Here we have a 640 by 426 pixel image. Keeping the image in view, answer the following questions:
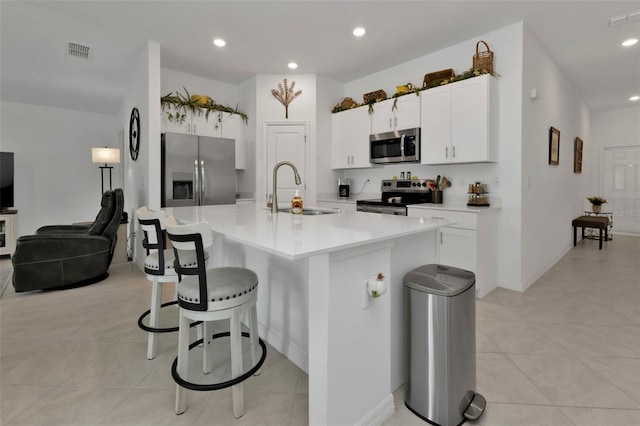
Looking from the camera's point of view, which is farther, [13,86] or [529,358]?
[13,86]

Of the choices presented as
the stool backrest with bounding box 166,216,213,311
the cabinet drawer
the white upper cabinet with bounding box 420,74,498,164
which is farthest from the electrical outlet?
the white upper cabinet with bounding box 420,74,498,164

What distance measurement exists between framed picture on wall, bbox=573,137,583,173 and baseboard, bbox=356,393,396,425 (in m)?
5.99

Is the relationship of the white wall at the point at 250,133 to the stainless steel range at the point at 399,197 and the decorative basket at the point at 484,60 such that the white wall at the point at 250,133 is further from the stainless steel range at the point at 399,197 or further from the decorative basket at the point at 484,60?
the decorative basket at the point at 484,60

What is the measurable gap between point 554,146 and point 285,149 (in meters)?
3.76

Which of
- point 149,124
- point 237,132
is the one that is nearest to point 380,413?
point 149,124

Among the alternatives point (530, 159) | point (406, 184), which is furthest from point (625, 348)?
point (406, 184)

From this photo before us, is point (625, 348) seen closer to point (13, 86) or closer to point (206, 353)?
point (206, 353)

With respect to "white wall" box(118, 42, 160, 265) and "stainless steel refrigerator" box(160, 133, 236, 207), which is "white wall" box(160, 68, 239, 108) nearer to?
"white wall" box(118, 42, 160, 265)

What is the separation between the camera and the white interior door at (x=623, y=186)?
671 cm

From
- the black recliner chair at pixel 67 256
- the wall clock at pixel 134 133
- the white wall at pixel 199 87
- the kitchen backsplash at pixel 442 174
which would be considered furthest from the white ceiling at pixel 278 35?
the black recliner chair at pixel 67 256

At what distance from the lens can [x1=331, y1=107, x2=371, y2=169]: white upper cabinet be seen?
181 inches

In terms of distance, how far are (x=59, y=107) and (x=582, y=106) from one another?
10277 mm

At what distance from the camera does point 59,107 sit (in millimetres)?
6250

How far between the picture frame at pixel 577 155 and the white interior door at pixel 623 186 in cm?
172
